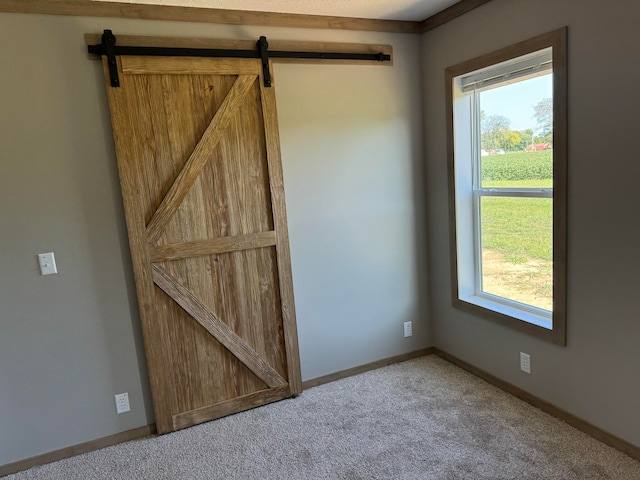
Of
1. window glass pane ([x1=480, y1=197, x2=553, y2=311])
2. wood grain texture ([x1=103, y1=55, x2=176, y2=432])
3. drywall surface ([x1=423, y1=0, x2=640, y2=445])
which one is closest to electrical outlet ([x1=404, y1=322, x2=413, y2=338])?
window glass pane ([x1=480, y1=197, x2=553, y2=311])

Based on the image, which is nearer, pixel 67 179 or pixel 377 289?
pixel 67 179

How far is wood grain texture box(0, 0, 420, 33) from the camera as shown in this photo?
222cm

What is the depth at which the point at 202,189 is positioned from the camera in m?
2.61

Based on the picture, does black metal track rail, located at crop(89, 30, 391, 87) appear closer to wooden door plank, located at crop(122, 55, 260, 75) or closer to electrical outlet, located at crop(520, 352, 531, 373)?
wooden door plank, located at crop(122, 55, 260, 75)

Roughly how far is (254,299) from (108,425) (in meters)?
1.11

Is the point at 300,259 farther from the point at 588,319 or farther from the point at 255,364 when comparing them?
the point at 588,319

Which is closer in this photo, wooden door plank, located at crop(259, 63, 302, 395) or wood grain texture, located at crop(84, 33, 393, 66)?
wood grain texture, located at crop(84, 33, 393, 66)

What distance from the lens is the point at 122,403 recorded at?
2.59 metres

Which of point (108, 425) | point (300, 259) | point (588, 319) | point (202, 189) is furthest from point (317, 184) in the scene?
point (108, 425)

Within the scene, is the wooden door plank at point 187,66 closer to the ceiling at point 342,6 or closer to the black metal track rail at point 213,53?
the black metal track rail at point 213,53

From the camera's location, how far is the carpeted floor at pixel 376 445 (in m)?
2.14

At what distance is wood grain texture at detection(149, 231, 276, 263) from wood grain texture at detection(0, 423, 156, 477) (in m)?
1.04

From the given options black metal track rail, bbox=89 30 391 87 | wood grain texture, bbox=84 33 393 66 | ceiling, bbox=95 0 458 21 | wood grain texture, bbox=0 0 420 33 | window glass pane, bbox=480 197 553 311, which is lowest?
window glass pane, bbox=480 197 553 311

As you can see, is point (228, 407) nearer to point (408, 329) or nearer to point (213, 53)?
point (408, 329)
